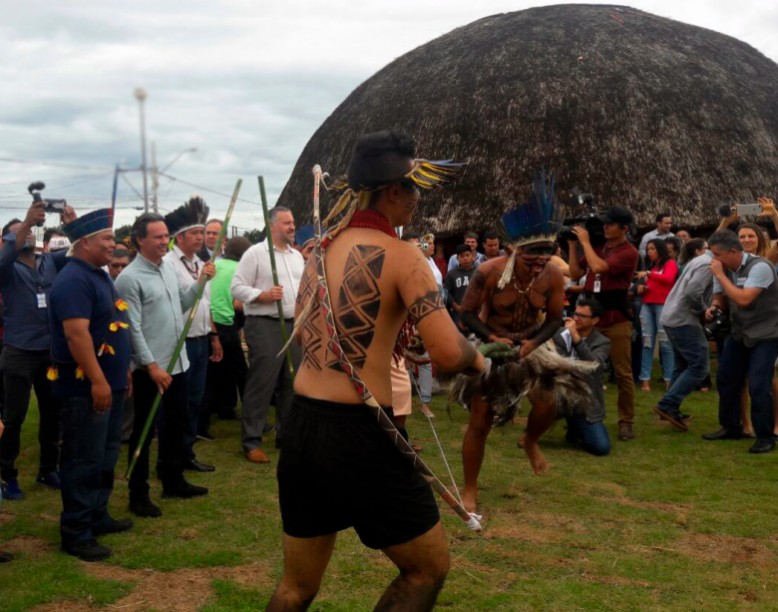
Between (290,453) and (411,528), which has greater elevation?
(290,453)

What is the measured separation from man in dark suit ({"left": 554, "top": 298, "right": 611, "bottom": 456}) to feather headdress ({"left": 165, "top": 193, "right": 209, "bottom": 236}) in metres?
3.46

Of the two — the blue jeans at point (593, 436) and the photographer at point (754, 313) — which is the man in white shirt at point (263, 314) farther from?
the photographer at point (754, 313)

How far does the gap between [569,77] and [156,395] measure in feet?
50.6

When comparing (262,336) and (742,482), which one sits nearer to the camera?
(742,482)

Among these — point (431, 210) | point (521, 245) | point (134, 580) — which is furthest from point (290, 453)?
point (431, 210)

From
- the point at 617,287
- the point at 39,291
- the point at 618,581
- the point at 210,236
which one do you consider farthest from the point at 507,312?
the point at 210,236

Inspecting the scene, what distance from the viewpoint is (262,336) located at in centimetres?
760

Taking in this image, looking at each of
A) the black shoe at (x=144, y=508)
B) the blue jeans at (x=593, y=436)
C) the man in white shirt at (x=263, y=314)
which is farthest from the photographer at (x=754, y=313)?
the black shoe at (x=144, y=508)

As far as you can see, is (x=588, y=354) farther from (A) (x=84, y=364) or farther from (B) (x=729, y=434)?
(A) (x=84, y=364)

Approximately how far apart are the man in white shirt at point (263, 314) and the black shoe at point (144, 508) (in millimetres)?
1643

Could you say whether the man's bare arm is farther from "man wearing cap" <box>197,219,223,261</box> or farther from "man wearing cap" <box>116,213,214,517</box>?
"man wearing cap" <box>197,219,223,261</box>

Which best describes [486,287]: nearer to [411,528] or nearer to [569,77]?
[411,528]

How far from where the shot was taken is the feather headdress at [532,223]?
562 cm

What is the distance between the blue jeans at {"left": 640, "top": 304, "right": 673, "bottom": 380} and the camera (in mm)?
10953
